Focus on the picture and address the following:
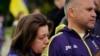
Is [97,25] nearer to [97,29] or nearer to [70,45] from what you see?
[97,29]

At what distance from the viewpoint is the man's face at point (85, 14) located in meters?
6.05

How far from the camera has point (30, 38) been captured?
20.1 ft

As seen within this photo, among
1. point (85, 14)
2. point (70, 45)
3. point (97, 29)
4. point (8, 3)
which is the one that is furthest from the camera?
point (8, 3)

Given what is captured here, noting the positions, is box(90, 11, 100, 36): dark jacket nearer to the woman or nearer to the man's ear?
the man's ear

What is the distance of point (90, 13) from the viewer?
19.9 feet

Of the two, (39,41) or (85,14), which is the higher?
(85,14)

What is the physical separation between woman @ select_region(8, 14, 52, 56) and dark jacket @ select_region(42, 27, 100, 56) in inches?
7.0

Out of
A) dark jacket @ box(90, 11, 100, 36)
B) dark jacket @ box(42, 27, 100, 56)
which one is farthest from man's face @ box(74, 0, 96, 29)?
dark jacket @ box(90, 11, 100, 36)

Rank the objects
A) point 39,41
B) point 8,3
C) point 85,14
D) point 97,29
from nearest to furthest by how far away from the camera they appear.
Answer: point 85,14 < point 39,41 < point 97,29 < point 8,3

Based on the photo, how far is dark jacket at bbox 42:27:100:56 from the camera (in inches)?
230

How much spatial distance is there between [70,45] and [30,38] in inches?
20.1

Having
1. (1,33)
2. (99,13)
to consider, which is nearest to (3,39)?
(1,33)

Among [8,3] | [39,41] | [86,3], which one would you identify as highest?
[86,3]

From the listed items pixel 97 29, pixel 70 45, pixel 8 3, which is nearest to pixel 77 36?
pixel 70 45
